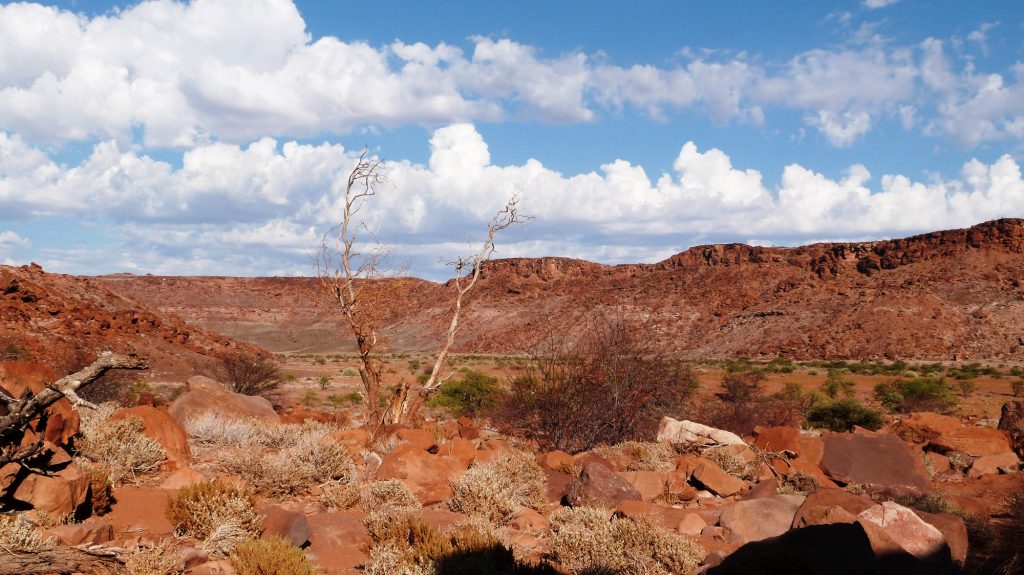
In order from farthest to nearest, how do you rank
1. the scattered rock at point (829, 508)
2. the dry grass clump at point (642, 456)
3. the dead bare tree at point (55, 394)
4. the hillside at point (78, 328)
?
the hillside at point (78, 328) < the dry grass clump at point (642, 456) < the scattered rock at point (829, 508) < the dead bare tree at point (55, 394)

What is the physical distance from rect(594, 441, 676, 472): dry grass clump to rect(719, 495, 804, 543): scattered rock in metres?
3.16

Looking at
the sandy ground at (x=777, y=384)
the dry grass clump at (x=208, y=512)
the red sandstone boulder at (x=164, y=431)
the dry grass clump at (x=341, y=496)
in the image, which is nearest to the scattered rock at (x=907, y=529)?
→ the dry grass clump at (x=341, y=496)

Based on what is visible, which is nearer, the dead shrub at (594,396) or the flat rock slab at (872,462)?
the flat rock slab at (872,462)

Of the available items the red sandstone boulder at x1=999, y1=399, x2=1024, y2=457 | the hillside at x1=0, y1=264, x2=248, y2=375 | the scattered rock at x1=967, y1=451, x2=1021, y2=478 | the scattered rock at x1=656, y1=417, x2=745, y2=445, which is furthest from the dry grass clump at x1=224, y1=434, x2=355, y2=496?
the hillside at x1=0, y1=264, x2=248, y2=375

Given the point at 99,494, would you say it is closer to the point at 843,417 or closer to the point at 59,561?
the point at 59,561

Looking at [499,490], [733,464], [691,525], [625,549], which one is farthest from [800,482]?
[625,549]

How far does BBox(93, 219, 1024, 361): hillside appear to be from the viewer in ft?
188

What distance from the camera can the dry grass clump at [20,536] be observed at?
17.6 feet

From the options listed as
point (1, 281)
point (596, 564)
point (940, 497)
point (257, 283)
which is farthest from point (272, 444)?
point (257, 283)

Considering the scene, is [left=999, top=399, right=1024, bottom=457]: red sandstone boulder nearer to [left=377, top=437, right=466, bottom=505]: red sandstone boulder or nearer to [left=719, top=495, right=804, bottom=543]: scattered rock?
[left=719, top=495, right=804, bottom=543]: scattered rock

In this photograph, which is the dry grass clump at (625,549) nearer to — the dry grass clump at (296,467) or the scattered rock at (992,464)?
the dry grass clump at (296,467)

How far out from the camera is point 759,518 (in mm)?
7777

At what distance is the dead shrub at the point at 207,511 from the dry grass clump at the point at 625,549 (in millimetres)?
2973

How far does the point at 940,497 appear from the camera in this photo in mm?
9039
